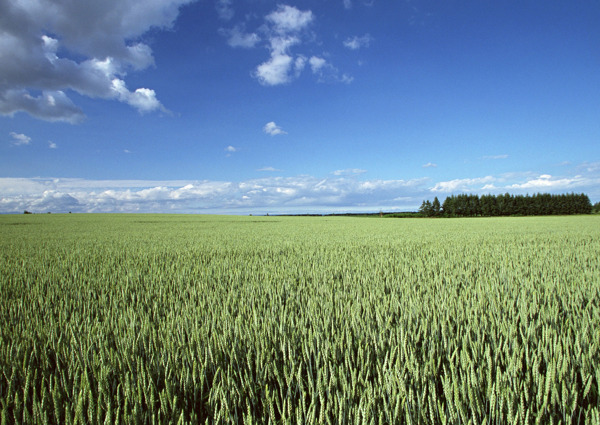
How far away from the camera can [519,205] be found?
247ft

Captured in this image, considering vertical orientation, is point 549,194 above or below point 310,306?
above

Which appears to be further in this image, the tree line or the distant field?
the tree line

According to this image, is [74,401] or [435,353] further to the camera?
[435,353]

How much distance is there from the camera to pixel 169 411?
1125mm

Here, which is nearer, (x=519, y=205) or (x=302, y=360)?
(x=302, y=360)

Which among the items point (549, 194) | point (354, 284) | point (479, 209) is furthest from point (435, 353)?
point (549, 194)

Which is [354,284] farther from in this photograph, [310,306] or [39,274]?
[39,274]

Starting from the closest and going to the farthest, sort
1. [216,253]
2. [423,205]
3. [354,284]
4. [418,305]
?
1. [418,305]
2. [354,284]
3. [216,253]
4. [423,205]

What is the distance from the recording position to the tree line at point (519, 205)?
244ft

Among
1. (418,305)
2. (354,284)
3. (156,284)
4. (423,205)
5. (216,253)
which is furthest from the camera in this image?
(423,205)

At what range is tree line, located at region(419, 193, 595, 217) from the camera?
244 feet

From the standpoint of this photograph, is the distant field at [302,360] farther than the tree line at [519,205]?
No

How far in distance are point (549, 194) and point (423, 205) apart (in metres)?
30.6

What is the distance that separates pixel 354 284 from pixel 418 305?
39.6 inches
